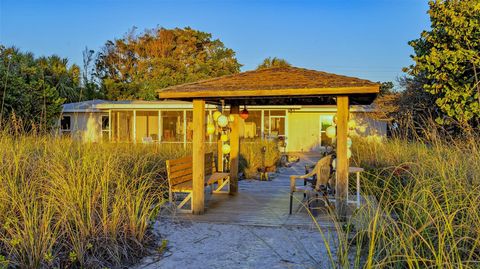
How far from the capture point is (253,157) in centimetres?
1182

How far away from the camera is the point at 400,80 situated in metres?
15.0

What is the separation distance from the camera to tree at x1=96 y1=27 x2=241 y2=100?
31.9 meters

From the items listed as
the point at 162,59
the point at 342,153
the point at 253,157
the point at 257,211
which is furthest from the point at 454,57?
the point at 162,59

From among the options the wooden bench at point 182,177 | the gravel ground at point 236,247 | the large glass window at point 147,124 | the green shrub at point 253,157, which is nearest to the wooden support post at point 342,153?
the gravel ground at point 236,247

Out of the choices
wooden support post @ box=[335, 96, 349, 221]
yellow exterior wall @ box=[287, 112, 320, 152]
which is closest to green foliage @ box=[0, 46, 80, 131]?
wooden support post @ box=[335, 96, 349, 221]

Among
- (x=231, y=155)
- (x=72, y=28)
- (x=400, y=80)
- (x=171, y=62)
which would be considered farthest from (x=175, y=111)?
(x=171, y=62)

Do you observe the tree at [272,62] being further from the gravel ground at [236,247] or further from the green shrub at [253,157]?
the gravel ground at [236,247]

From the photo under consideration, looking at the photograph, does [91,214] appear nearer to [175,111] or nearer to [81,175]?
[81,175]

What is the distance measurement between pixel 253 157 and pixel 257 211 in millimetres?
5329

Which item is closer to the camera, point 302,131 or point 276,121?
point 276,121

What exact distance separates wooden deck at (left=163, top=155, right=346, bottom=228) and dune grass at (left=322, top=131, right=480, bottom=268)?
0.97 meters

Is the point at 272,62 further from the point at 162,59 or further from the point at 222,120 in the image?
the point at 222,120

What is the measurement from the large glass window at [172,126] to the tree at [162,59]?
39.2 ft

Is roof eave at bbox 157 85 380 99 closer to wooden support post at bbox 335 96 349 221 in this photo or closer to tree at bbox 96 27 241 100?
wooden support post at bbox 335 96 349 221
